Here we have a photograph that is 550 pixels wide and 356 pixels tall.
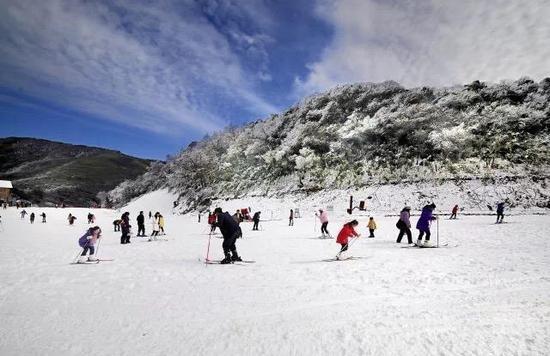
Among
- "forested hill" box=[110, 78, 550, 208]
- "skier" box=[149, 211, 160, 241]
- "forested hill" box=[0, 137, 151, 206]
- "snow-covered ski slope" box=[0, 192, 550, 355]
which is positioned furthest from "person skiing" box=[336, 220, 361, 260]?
"forested hill" box=[0, 137, 151, 206]

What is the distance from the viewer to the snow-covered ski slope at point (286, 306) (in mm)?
5504

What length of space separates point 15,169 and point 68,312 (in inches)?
9118

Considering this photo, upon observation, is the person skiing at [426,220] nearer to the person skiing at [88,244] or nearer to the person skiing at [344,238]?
the person skiing at [344,238]

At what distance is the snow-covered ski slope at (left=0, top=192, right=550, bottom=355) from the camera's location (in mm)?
5504

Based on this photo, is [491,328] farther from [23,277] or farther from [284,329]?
[23,277]

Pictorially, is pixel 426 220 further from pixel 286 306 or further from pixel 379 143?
pixel 379 143

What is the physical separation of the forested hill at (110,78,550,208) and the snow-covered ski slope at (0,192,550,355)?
3603 centimetres

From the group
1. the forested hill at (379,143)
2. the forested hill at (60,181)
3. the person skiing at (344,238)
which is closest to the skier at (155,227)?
the person skiing at (344,238)

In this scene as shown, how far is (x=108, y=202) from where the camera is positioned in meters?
106

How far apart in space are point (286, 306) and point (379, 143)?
51840 mm

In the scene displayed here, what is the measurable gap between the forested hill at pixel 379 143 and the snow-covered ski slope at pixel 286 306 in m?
36.0

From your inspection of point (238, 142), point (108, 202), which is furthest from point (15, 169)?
point (238, 142)

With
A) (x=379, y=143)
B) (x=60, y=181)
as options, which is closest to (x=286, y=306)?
(x=379, y=143)

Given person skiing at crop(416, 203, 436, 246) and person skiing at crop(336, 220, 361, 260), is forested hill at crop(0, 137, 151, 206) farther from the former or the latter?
person skiing at crop(416, 203, 436, 246)
